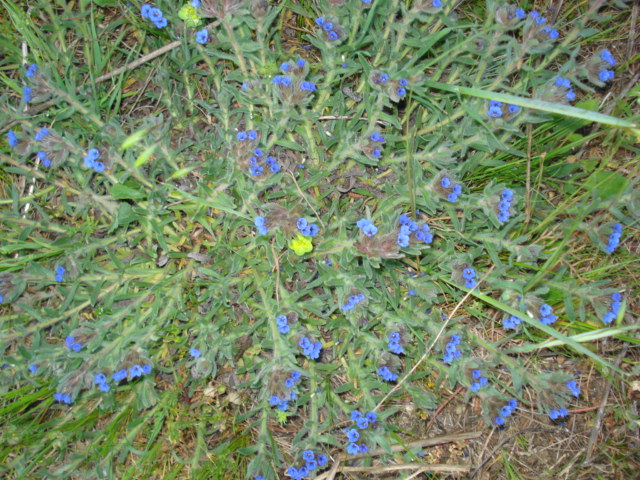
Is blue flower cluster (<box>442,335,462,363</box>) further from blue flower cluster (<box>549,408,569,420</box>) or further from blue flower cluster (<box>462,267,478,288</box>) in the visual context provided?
blue flower cluster (<box>549,408,569,420</box>)

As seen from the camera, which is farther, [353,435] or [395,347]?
[395,347]

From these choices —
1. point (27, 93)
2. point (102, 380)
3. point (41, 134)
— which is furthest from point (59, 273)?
point (27, 93)

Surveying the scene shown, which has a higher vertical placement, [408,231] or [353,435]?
[408,231]

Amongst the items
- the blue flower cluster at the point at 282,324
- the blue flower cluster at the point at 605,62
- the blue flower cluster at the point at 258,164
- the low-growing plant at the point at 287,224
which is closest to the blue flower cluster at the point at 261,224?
the low-growing plant at the point at 287,224

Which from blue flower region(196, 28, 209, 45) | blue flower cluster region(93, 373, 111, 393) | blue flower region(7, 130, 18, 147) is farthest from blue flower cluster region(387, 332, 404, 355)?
blue flower region(7, 130, 18, 147)

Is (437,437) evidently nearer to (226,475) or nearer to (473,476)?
(473,476)

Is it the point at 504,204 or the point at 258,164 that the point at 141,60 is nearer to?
the point at 258,164
